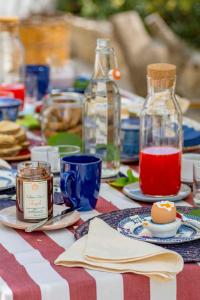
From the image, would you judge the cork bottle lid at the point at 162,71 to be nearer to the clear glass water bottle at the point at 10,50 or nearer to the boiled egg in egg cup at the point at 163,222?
the boiled egg in egg cup at the point at 163,222

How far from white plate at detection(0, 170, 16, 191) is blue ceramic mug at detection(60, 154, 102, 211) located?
8.8 inches

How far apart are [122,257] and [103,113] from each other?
0.89m

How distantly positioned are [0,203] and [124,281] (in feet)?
1.97

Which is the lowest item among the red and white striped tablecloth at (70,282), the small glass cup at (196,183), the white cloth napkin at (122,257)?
the red and white striped tablecloth at (70,282)

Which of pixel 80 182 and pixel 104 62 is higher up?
pixel 104 62

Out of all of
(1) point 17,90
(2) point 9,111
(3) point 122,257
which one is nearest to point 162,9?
(1) point 17,90

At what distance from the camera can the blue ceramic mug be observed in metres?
2.16

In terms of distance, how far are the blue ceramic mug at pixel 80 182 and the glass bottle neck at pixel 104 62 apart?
0.46 meters

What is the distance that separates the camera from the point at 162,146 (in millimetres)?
2396

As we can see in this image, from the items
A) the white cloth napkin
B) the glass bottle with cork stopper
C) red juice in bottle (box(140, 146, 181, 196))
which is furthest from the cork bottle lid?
the glass bottle with cork stopper

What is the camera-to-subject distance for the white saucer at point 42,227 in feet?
6.67

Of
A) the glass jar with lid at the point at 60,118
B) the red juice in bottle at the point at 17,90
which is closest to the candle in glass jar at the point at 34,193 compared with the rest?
the glass jar with lid at the point at 60,118

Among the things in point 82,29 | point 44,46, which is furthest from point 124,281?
point 82,29

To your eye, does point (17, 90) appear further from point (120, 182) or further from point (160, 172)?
point (160, 172)
